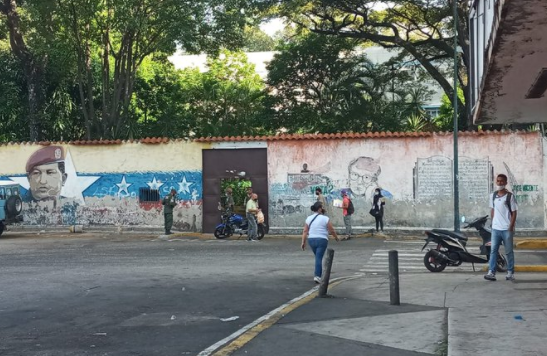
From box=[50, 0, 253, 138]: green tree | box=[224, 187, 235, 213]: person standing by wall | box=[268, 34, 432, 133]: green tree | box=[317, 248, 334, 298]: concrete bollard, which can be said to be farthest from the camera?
box=[268, 34, 432, 133]: green tree

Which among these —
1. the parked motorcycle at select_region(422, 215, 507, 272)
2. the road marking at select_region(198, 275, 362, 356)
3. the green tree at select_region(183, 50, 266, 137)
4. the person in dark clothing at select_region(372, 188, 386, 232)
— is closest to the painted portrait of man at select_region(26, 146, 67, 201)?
the person in dark clothing at select_region(372, 188, 386, 232)

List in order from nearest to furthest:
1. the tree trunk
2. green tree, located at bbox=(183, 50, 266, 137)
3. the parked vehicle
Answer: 1. the parked vehicle
2. the tree trunk
3. green tree, located at bbox=(183, 50, 266, 137)

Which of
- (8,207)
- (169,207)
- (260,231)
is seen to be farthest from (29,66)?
(260,231)

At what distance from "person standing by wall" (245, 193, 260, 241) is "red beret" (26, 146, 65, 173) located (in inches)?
350

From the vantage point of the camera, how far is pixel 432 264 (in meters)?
13.8

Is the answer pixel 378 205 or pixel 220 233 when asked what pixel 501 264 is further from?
pixel 220 233

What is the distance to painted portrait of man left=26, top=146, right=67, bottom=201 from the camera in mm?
26203

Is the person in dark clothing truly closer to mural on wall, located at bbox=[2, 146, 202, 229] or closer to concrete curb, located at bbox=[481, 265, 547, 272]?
mural on wall, located at bbox=[2, 146, 202, 229]

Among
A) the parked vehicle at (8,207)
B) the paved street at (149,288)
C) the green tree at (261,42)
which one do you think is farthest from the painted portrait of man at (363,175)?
the green tree at (261,42)

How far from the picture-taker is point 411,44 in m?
32.6

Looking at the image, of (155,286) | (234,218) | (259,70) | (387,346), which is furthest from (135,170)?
(259,70)

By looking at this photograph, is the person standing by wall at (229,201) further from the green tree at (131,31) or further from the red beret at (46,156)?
the green tree at (131,31)

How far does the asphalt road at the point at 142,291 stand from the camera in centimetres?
783

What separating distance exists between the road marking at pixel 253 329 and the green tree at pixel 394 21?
70.6 feet
